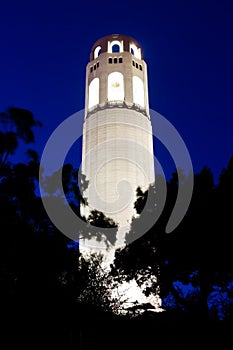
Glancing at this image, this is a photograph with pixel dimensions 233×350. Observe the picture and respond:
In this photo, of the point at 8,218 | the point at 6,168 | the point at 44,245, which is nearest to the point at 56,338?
the point at 44,245

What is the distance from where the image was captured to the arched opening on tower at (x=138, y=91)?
4491 centimetres

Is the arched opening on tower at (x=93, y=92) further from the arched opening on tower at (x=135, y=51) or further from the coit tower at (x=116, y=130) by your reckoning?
the arched opening on tower at (x=135, y=51)

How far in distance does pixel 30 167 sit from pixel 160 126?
106 ft

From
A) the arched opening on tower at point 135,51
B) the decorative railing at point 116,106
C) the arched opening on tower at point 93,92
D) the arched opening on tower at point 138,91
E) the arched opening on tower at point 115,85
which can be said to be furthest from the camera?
the arched opening on tower at point 135,51

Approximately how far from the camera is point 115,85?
1769 inches

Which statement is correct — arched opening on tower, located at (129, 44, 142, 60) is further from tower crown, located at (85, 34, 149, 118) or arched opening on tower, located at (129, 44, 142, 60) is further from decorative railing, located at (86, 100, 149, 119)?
decorative railing, located at (86, 100, 149, 119)

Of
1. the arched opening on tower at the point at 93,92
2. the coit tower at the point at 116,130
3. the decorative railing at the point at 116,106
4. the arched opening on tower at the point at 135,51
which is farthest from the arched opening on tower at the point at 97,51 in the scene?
the decorative railing at the point at 116,106

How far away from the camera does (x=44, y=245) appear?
1285 cm

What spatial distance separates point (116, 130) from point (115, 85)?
8.17 m

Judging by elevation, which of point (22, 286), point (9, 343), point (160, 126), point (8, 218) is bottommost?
point (9, 343)

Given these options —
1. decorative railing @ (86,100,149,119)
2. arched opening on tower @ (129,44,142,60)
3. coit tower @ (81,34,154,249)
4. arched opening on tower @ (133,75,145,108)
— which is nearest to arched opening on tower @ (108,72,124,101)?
coit tower @ (81,34,154,249)

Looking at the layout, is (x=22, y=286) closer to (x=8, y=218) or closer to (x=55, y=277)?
(x=55, y=277)

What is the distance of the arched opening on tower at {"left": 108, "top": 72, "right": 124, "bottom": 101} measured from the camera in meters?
44.2

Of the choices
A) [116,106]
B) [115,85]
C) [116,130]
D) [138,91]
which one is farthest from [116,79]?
[116,130]
